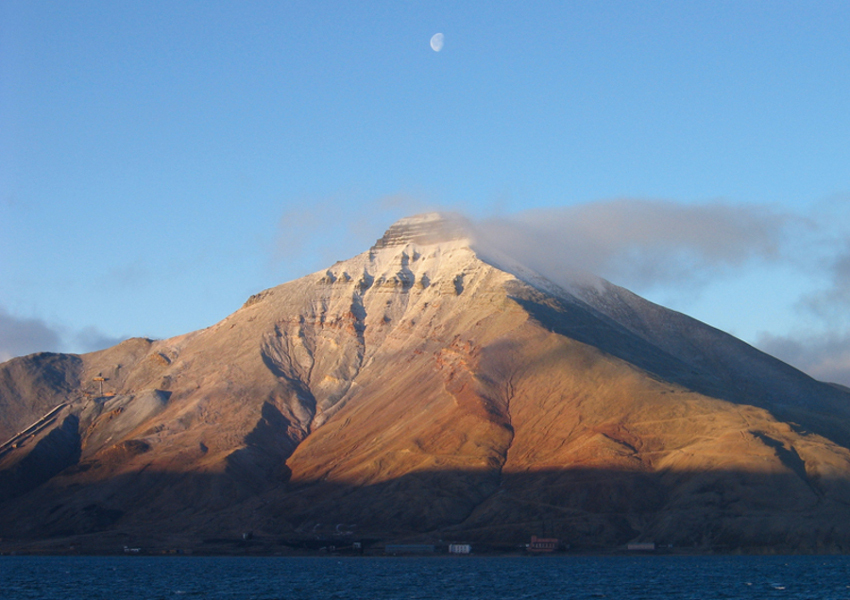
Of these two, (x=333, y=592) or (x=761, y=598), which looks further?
(x=333, y=592)

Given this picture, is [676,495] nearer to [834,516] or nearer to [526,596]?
→ [834,516]

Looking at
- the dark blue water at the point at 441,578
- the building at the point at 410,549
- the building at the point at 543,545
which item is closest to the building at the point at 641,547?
the dark blue water at the point at 441,578

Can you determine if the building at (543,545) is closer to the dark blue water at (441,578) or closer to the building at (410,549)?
the dark blue water at (441,578)

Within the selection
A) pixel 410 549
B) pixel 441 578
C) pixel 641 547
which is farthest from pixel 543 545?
pixel 441 578

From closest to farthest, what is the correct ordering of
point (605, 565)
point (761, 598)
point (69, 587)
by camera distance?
point (761, 598), point (69, 587), point (605, 565)

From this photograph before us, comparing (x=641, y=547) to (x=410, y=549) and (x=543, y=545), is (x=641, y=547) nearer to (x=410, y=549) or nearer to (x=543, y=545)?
(x=543, y=545)

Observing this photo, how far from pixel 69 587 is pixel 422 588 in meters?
45.7

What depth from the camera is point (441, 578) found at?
140m

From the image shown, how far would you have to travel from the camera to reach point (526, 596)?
11569cm

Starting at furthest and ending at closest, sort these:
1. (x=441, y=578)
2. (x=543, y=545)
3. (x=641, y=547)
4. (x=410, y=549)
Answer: (x=410, y=549) → (x=641, y=547) → (x=543, y=545) → (x=441, y=578)

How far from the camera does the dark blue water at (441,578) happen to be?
11869cm

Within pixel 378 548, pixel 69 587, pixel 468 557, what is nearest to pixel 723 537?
A: pixel 468 557

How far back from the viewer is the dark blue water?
11869 cm

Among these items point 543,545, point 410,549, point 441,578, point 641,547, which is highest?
point 543,545
